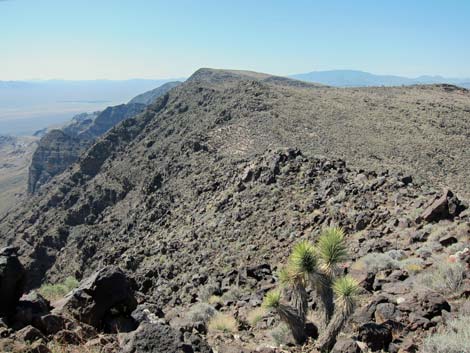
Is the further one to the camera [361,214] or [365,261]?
[361,214]

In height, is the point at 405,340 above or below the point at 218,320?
above

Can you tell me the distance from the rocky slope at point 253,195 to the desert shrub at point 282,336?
73 centimetres

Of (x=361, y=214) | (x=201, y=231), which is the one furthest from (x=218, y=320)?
(x=201, y=231)

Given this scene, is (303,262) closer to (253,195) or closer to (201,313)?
(201,313)

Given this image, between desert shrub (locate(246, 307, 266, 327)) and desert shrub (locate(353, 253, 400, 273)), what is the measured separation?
286cm

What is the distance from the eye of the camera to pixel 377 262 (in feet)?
36.7

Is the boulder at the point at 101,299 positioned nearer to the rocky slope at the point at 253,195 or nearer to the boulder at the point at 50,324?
the boulder at the point at 50,324

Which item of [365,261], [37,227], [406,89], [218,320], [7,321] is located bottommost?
[37,227]

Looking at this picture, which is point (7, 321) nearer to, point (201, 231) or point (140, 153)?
point (201, 231)

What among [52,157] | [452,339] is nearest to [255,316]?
[452,339]

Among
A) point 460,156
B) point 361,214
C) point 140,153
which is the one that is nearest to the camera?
point 361,214

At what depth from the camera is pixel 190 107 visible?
187 ft

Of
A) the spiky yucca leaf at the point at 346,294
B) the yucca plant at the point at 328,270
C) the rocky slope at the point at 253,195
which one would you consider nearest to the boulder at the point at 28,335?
the rocky slope at the point at 253,195

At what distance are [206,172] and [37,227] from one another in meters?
23.4
